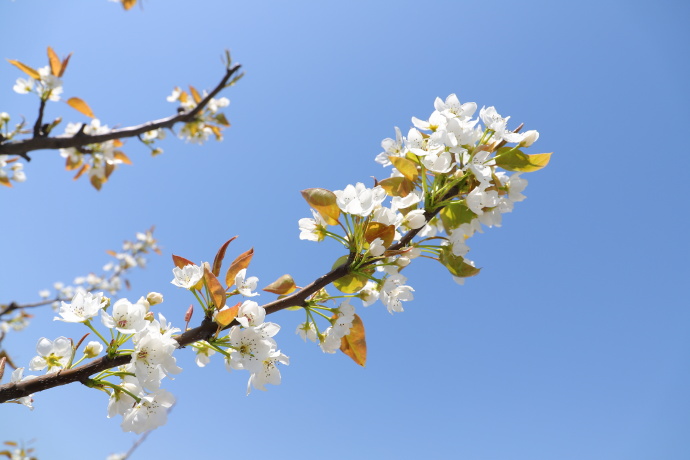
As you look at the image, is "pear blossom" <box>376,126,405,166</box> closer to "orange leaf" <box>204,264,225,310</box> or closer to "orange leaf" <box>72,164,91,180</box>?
"orange leaf" <box>204,264,225,310</box>

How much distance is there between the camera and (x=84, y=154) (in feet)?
9.77

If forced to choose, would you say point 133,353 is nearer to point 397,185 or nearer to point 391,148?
point 397,185

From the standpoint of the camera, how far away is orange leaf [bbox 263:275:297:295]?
100cm

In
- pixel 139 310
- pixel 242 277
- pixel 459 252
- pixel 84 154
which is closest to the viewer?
pixel 139 310

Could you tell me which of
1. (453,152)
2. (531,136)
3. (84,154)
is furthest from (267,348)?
(84,154)

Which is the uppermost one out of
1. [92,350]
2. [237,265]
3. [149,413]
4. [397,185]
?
[397,185]

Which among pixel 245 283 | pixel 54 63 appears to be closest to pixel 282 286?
pixel 245 283

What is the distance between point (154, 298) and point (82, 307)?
0.17 metres

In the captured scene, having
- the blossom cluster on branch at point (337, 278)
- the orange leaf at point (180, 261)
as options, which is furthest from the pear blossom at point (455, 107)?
the orange leaf at point (180, 261)

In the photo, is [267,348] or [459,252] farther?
[459,252]

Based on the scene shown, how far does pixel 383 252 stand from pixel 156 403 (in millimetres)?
703

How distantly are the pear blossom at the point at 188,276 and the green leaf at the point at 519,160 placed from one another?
3.08 ft

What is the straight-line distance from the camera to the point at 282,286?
3.33ft

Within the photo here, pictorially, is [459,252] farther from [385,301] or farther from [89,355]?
[89,355]
